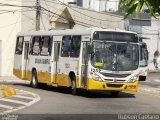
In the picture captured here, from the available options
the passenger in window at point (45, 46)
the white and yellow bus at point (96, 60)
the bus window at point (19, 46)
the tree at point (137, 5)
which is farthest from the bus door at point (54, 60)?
the tree at point (137, 5)

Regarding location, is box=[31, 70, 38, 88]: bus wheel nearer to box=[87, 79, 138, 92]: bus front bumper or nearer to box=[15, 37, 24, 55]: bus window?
box=[15, 37, 24, 55]: bus window

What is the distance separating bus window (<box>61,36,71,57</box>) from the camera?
22.4 metres

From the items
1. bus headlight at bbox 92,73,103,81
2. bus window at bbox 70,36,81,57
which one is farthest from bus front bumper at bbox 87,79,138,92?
bus window at bbox 70,36,81,57

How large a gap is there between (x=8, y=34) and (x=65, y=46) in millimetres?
18082

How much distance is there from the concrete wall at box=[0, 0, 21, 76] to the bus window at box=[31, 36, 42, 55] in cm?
1332

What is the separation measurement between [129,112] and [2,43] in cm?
2628

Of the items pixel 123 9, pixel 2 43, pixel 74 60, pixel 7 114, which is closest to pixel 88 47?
pixel 74 60

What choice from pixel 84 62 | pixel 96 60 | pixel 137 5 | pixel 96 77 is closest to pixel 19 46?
pixel 84 62

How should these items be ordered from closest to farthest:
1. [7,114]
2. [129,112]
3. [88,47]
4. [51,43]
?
[7,114] → [129,112] → [88,47] → [51,43]

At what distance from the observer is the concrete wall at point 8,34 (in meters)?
39.3

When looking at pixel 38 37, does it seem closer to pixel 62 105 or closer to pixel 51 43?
pixel 51 43

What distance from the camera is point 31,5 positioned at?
1629 inches

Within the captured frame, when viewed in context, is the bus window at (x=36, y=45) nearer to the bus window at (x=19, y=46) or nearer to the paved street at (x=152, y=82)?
the bus window at (x=19, y=46)

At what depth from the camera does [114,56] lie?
2048 centimetres
